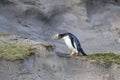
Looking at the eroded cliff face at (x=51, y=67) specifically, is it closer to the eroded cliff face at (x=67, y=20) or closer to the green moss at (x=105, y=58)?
the green moss at (x=105, y=58)

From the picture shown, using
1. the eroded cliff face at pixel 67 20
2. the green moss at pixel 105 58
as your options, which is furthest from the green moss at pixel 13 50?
the eroded cliff face at pixel 67 20

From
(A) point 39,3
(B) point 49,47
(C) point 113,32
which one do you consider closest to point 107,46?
(C) point 113,32

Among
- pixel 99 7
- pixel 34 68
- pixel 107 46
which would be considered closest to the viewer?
pixel 34 68

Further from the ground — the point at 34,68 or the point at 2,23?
the point at 2,23

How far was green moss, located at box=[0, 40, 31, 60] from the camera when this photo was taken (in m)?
9.62

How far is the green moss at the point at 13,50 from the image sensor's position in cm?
962

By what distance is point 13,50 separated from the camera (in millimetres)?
10086

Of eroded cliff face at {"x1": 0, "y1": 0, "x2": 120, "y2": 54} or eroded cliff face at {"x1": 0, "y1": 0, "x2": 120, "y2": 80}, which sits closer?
eroded cliff face at {"x1": 0, "y1": 0, "x2": 120, "y2": 80}

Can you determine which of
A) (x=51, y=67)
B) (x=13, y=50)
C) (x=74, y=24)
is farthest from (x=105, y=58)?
(x=74, y=24)

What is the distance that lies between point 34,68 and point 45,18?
590 cm

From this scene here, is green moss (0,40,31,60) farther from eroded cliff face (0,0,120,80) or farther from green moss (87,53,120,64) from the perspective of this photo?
green moss (87,53,120,64)

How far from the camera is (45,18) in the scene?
1552cm

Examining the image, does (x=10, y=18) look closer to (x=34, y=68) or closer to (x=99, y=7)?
(x=99, y=7)

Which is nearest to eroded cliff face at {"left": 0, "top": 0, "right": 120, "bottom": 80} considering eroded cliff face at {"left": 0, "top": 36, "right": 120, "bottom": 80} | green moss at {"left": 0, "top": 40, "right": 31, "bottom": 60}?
eroded cliff face at {"left": 0, "top": 36, "right": 120, "bottom": 80}
